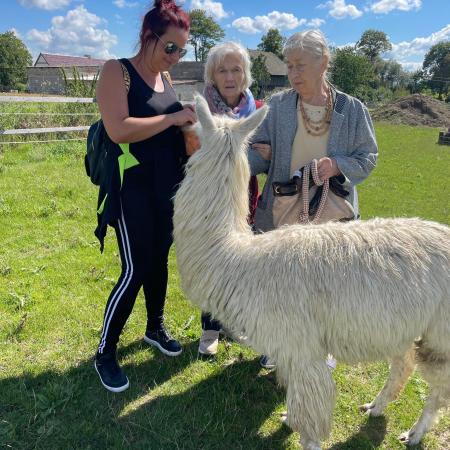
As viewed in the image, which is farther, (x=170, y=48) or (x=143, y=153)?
(x=143, y=153)

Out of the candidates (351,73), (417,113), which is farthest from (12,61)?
(417,113)

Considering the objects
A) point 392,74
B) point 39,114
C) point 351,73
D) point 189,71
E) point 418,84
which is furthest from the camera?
point 392,74

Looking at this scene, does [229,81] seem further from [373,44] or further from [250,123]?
[373,44]

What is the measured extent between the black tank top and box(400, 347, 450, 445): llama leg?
5.66 ft

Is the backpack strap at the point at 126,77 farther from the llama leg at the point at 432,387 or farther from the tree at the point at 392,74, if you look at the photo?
the tree at the point at 392,74

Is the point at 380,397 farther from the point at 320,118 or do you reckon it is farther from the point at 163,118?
the point at 163,118

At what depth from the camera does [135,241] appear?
268 cm

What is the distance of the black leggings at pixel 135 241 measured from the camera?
8.66ft

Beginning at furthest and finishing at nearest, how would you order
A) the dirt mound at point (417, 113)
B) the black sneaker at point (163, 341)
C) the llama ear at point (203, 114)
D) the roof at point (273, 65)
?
the roof at point (273, 65), the dirt mound at point (417, 113), the black sneaker at point (163, 341), the llama ear at point (203, 114)

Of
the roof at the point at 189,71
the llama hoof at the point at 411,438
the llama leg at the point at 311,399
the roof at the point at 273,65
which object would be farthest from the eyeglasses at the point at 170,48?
the roof at the point at 273,65

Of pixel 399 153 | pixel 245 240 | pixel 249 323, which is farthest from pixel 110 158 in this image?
pixel 399 153

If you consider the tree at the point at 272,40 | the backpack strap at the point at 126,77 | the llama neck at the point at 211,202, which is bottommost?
the llama neck at the point at 211,202

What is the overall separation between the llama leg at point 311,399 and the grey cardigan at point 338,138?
1.17m

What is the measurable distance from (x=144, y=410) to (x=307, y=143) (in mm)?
2003
